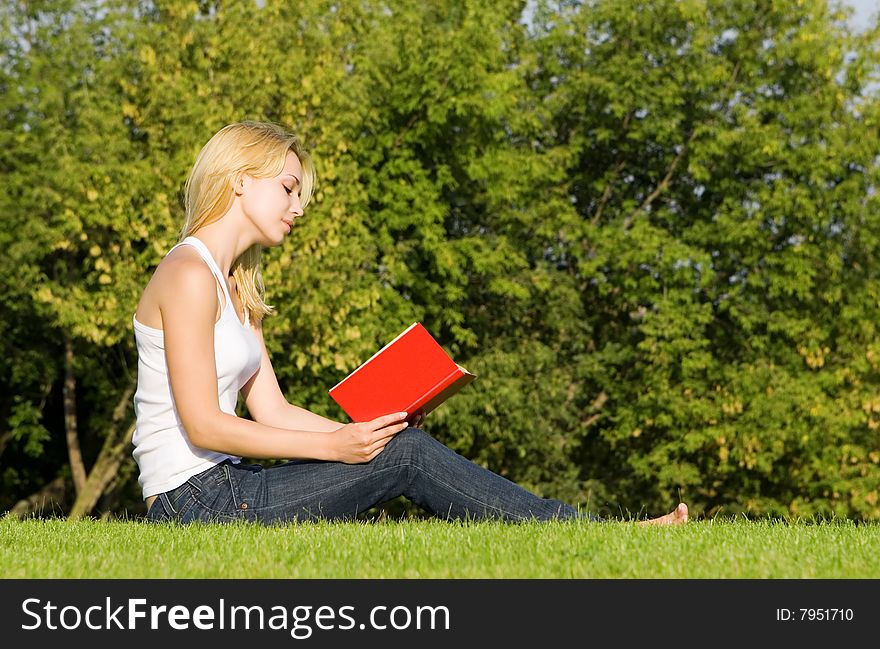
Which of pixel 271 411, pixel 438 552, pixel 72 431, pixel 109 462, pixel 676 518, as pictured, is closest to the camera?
pixel 438 552

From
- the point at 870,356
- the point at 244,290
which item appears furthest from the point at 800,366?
the point at 244,290

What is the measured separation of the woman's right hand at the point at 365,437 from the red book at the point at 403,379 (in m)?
0.14

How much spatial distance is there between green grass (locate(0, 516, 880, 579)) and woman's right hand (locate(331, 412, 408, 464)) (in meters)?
0.32

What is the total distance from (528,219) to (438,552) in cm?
2033

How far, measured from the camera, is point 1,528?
539 centimetres

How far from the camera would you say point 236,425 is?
4605 mm

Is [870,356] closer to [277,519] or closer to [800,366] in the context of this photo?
[800,366]

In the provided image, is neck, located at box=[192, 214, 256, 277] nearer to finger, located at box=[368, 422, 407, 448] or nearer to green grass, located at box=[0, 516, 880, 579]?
finger, located at box=[368, 422, 407, 448]

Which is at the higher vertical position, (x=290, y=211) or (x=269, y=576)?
(x=290, y=211)

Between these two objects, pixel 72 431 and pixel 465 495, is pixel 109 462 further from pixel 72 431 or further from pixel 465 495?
pixel 465 495

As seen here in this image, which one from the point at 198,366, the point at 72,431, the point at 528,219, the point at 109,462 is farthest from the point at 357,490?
the point at 72,431

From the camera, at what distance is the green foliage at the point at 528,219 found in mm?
19031

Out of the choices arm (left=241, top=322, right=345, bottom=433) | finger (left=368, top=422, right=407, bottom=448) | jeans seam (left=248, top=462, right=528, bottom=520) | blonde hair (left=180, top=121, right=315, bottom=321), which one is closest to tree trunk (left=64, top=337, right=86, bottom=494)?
arm (left=241, top=322, right=345, bottom=433)
